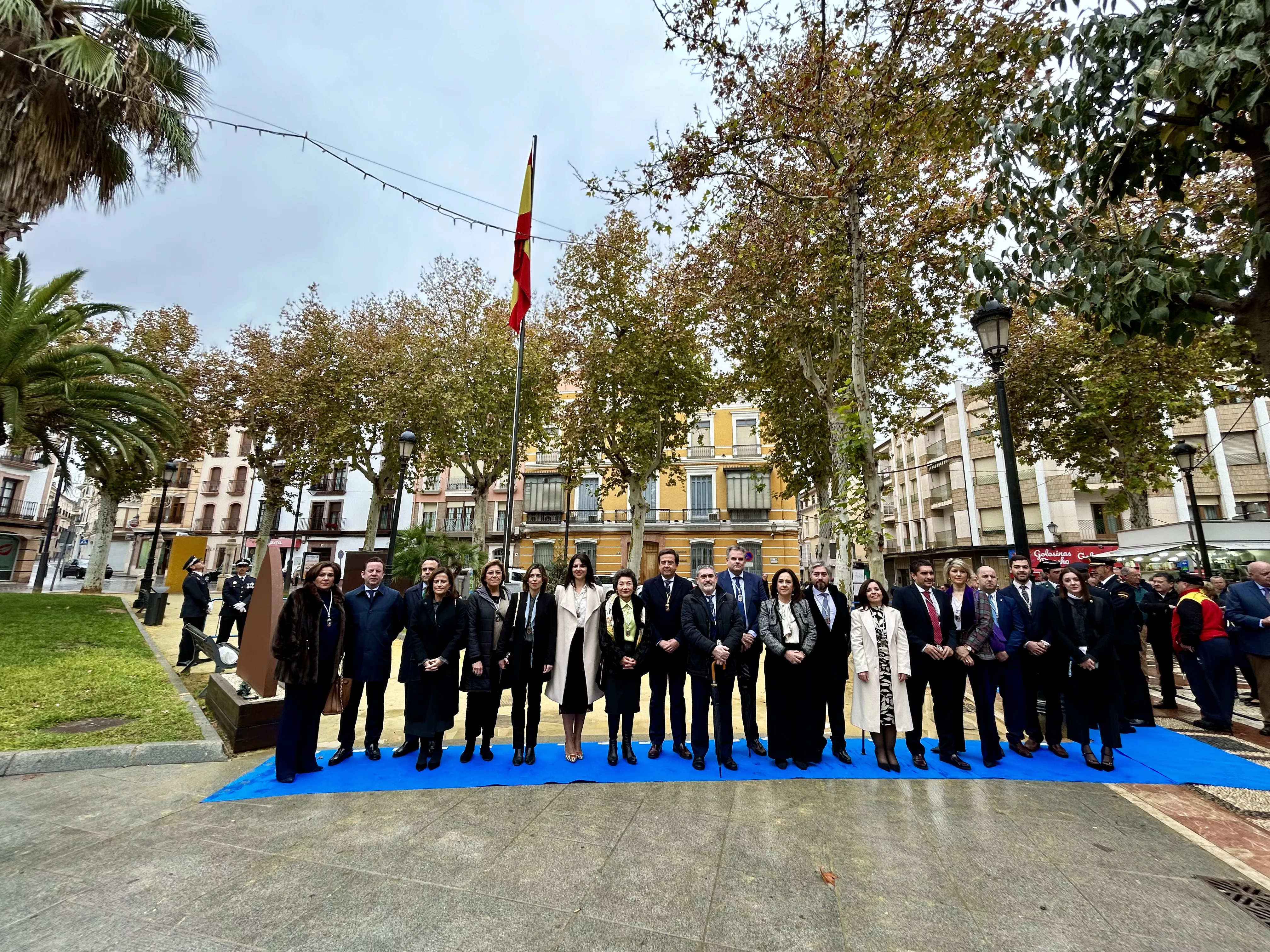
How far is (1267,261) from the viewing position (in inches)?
164

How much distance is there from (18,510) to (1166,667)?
52.9 m

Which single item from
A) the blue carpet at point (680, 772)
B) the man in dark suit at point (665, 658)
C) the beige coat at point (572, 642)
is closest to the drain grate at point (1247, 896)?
the blue carpet at point (680, 772)

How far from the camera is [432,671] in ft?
17.3

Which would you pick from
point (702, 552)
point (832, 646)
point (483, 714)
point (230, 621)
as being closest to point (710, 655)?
point (832, 646)

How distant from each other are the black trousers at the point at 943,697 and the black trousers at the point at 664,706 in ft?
7.20

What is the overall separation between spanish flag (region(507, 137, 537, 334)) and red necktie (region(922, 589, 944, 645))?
20.0ft

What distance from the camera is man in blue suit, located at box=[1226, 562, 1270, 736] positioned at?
656cm

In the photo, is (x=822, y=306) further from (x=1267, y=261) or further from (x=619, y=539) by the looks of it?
(x=619, y=539)

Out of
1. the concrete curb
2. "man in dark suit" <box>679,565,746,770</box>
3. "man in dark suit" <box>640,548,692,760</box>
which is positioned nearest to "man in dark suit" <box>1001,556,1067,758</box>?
"man in dark suit" <box>679,565,746,770</box>

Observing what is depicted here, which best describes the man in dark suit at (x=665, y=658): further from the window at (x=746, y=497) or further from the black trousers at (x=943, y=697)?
the window at (x=746, y=497)

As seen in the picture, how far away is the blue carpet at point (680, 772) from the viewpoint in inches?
187

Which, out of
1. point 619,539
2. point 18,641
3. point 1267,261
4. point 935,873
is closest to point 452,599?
point 935,873

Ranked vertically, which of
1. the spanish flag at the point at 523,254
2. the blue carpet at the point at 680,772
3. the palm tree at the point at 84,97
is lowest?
the blue carpet at the point at 680,772

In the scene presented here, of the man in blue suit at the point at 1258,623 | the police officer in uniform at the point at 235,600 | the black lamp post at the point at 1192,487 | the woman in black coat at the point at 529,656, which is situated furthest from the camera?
the black lamp post at the point at 1192,487
